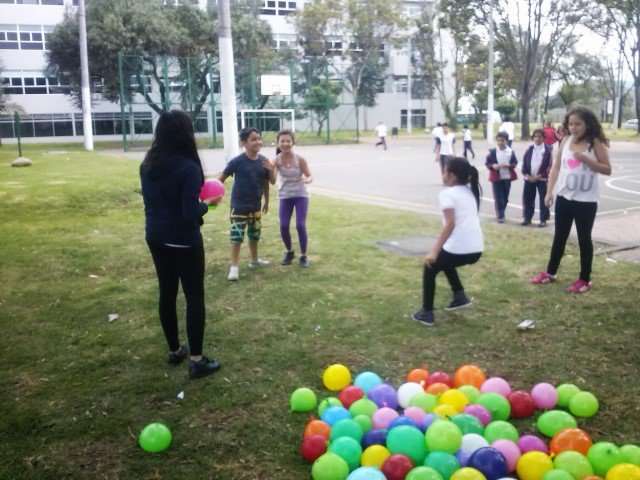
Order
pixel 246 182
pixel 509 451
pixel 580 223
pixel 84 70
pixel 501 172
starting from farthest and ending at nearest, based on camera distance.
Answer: pixel 84 70 < pixel 501 172 < pixel 246 182 < pixel 580 223 < pixel 509 451

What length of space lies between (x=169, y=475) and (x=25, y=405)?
1.40 metres

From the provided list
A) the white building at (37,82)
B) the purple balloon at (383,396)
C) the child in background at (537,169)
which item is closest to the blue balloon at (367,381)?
the purple balloon at (383,396)

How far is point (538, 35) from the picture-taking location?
37438 millimetres

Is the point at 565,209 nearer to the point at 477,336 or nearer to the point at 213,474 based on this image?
the point at 477,336

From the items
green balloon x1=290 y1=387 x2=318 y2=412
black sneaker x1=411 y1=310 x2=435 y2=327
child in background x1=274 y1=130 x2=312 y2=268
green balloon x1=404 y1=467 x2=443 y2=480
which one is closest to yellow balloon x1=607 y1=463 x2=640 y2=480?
green balloon x1=404 y1=467 x2=443 y2=480

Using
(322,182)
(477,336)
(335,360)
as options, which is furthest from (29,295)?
(322,182)

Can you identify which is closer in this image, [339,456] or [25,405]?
[339,456]

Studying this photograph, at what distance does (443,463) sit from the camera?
10.2 ft

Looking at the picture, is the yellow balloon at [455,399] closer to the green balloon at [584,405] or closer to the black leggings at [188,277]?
the green balloon at [584,405]

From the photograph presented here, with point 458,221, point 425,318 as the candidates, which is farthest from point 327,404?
point 458,221

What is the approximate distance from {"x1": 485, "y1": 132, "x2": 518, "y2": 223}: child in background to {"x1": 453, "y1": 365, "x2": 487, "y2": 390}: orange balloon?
677 cm

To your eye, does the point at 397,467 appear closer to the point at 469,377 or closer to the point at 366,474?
the point at 366,474

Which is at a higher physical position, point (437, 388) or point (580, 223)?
point (580, 223)

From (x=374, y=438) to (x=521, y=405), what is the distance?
1037 mm
